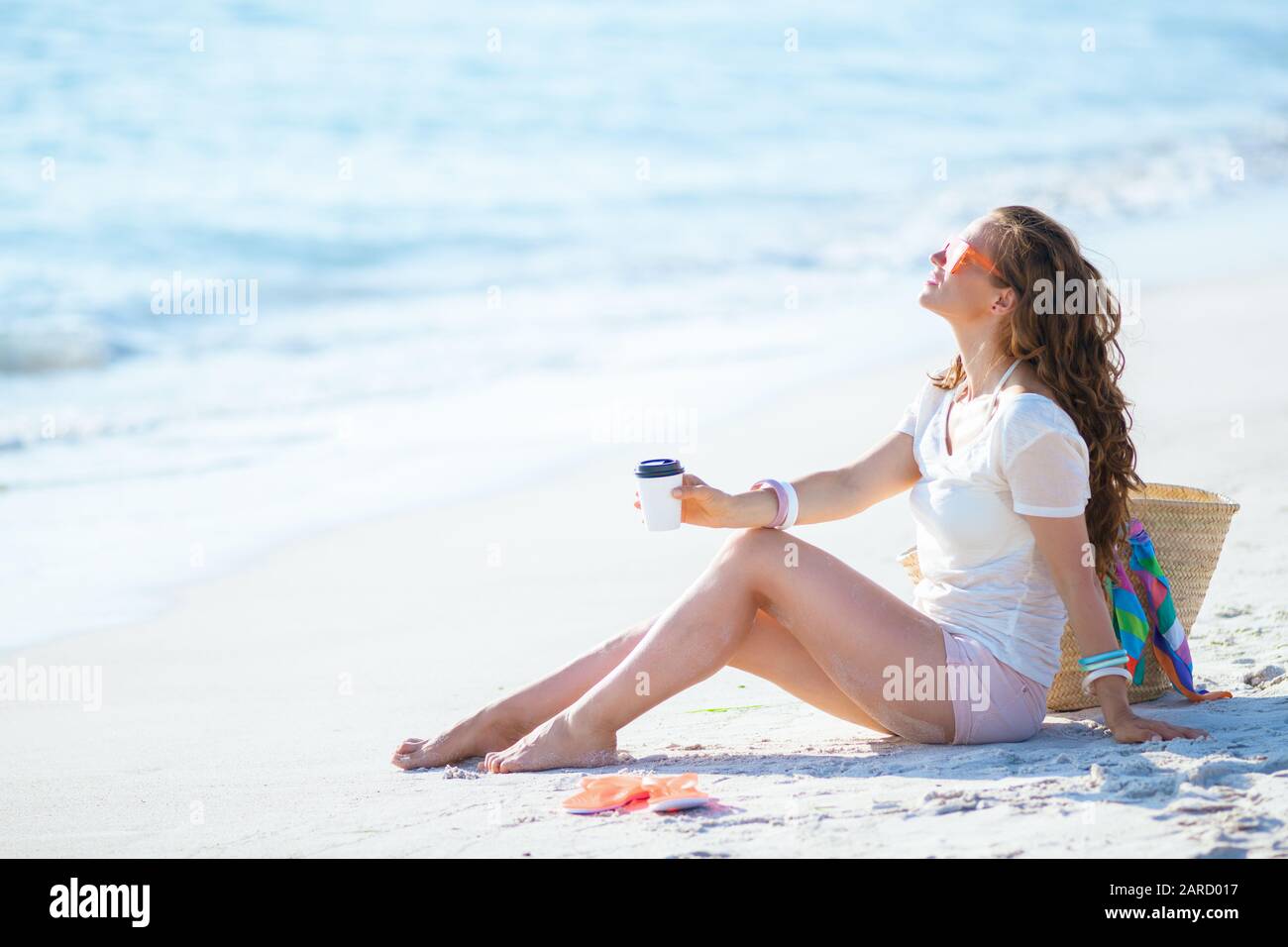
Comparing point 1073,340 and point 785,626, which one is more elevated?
point 1073,340

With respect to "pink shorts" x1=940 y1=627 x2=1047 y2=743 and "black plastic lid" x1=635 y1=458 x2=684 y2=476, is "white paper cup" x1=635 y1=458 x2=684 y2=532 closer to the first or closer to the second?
"black plastic lid" x1=635 y1=458 x2=684 y2=476

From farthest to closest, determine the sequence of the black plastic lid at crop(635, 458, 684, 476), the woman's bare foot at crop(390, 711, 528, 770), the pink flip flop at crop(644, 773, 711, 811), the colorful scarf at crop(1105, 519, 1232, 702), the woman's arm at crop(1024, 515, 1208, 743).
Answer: the woman's bare foot at crop(390, 711, 528, 770) < the colorful scarf at crop(1105, 519, 1232, 702) < the black plastic lid at crop(635, 458, 684, 476) < the woman's arm at crop(1024, 515, 1208, 743) < the pink flip flop at crop(644, 773, 711, 811)

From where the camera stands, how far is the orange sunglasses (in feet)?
12.6

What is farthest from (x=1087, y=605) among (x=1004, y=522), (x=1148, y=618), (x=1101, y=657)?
(x=1148, y=618)

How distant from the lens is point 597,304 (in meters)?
13.9

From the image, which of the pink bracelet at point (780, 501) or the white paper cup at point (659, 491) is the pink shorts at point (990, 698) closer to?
the pink bracelet at point (780, 501)

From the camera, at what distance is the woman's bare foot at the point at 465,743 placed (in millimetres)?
4098

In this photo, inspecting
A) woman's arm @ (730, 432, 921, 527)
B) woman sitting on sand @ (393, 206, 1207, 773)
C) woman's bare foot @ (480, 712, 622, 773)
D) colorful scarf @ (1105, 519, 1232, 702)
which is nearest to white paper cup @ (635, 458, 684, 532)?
woman sitting on sand @ (393, 206, 1207, 773)

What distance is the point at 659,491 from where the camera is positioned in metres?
3.85

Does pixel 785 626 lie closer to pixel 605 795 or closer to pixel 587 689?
pixel 587 689

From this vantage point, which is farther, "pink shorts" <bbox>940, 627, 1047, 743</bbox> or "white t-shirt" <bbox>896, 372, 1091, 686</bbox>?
"pink shorts" <bbox>940, 627, 1047, 743</bbox>

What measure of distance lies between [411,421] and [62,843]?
248 inches

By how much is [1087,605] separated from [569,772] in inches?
55.9
